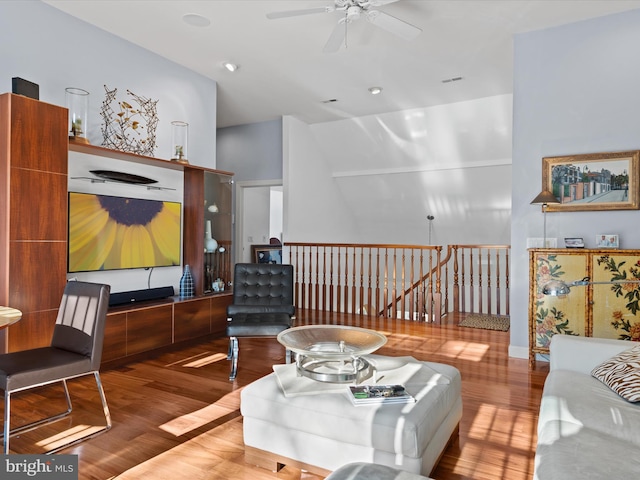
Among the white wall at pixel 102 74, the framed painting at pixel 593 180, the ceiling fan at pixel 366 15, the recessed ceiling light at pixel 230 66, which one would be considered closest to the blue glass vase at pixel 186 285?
the white wall at pixel 102 74

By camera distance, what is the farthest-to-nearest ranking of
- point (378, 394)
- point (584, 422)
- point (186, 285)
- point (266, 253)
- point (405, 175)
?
1. point (266, 253)
2. point (405, 175)
3. point (186, 285)
4. point (378, 394)
5. point (584, 422)

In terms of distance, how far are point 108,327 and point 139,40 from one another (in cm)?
289

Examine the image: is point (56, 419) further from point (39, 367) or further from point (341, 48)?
point (341, 48)

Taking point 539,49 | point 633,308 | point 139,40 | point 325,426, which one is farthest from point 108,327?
point 539,49

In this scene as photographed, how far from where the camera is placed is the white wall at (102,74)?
3465 mm

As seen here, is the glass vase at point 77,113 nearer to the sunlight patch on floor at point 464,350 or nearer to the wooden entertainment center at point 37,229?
the wooden entertainment center at point 37,229

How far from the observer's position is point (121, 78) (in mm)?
4289

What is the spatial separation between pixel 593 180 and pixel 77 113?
460 cm

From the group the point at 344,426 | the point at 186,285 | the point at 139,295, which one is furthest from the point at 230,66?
the point at 344,426

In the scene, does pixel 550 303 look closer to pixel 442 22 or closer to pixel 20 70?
pixel 442 22

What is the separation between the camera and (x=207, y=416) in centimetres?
271

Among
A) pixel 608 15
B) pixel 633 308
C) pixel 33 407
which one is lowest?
pixel 33 407

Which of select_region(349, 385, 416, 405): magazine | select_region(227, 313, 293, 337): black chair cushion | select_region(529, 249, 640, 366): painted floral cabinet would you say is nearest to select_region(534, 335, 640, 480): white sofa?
select_region(349, 385, 416, 405): magazine

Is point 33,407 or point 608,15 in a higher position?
point 608,15
